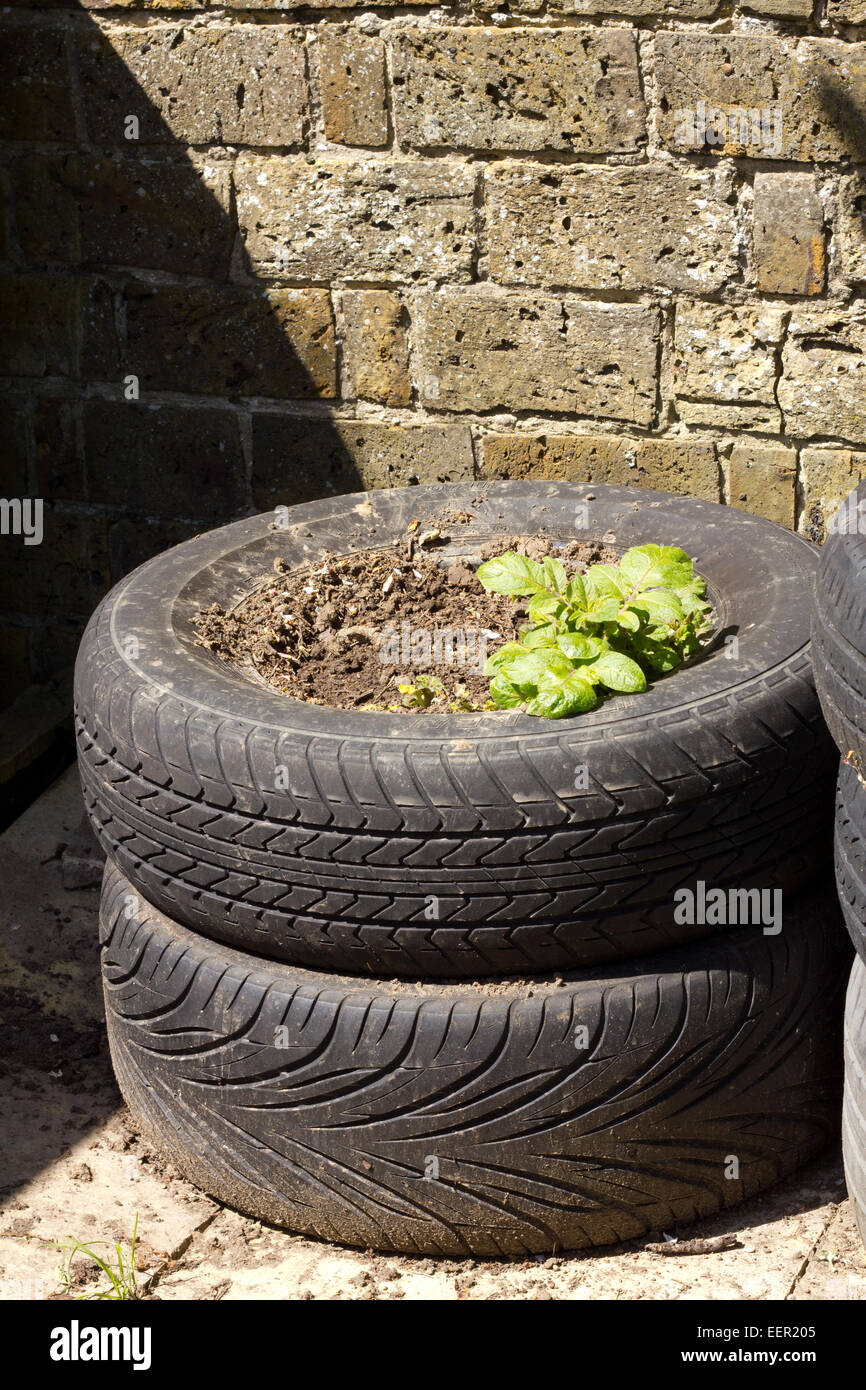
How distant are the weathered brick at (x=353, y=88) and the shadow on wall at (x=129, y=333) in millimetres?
270

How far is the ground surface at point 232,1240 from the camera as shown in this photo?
217cm

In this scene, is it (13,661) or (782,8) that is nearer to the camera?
(782,8)

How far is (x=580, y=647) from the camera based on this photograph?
2.27 m

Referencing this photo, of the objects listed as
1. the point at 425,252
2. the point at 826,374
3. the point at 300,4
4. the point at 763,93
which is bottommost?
the point at 826,374

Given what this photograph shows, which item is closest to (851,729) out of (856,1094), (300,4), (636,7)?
(856,1094)

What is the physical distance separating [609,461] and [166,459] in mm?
1346

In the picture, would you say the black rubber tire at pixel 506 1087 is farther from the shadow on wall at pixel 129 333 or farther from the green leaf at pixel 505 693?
the shadow on wall at pixel 129 333

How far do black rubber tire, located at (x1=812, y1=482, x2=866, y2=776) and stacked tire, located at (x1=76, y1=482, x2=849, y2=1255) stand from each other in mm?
168

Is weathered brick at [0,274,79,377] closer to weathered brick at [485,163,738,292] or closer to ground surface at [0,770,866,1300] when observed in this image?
weathered brick at [485,163,738,292]

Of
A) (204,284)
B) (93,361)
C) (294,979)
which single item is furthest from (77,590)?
(294,979)

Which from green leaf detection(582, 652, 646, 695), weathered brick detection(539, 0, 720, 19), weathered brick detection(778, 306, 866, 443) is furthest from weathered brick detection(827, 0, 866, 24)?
green leaf detection(582, 652, 646, 695)

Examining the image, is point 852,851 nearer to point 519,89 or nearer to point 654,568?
point 654,568

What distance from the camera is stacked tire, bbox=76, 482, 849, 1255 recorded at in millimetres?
2051

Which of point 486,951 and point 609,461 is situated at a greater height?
point 609,461
